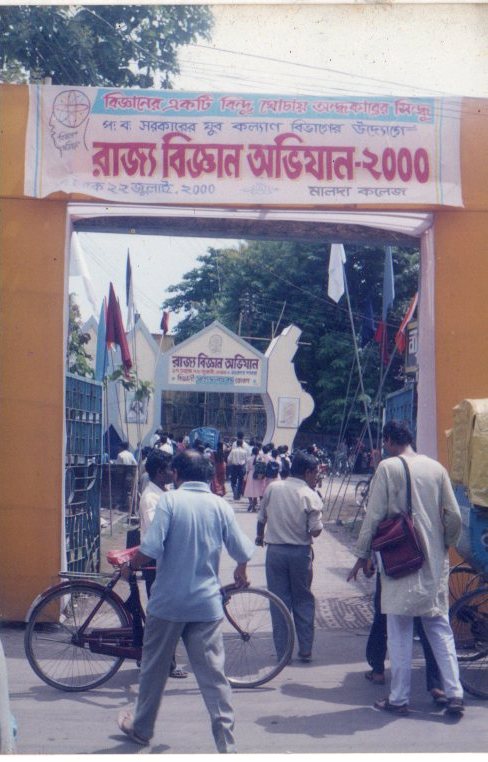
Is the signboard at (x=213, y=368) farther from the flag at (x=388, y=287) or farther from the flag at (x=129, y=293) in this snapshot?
the flag at (x=388, y=287)

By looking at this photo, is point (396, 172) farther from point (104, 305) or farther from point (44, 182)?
point (104, 305)

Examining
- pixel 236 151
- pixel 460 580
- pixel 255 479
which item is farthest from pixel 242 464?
pixel 460 580

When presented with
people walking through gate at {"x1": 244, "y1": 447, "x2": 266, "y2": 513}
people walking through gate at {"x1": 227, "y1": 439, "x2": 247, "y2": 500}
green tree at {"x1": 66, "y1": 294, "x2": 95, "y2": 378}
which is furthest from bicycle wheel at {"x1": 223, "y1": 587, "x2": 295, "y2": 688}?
people walking through gate at {"x1": 227, "y1": 439, "x2": 247, "y2": 500}

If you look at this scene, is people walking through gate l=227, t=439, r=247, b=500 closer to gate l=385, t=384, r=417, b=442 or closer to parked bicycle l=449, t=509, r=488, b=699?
gate l=385, t=384, r=417, b=442

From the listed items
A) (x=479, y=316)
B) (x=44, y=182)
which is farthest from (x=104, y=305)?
(x=479, y=316)

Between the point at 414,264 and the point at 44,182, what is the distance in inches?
875

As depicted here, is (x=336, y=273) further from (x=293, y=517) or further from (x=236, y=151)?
(x=293, y=517)

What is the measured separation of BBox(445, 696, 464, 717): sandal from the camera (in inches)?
210

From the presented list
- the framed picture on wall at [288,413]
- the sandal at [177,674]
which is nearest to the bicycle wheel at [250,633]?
the sandal at [177,674]

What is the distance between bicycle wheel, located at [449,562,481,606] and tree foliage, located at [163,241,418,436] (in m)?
20.6

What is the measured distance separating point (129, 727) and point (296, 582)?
2178 mm

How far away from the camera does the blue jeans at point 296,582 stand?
6754 millimetres

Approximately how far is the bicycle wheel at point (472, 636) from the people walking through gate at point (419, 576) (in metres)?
0.56

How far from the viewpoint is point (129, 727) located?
15.9 ft
